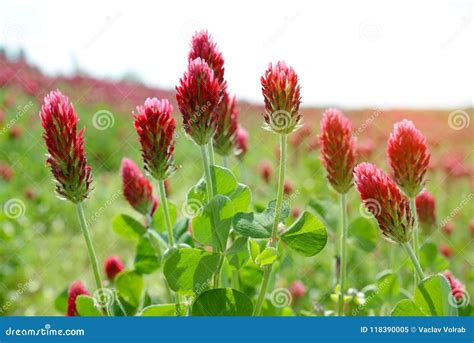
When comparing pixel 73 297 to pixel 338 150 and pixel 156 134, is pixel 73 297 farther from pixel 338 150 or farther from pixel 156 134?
pixel 338 150

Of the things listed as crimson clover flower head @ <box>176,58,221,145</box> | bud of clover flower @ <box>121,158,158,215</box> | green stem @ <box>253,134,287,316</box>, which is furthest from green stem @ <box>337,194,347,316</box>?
bud of clover flower @ <box>121,158,158,215</box>

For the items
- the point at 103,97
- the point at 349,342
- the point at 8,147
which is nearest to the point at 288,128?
the point at 349,342

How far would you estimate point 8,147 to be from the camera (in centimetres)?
565

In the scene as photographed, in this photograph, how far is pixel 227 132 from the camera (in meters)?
1.51

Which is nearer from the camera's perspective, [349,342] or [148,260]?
[349,342]

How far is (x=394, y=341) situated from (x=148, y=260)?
0.70m

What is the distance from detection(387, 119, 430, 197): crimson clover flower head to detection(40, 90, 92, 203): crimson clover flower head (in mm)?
710

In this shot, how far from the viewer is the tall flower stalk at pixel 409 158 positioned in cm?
126

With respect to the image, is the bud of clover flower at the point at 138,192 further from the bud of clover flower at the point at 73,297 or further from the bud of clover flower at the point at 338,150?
the bud of clover flower at the point at 338,150

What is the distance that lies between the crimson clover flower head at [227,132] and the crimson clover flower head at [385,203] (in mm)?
464

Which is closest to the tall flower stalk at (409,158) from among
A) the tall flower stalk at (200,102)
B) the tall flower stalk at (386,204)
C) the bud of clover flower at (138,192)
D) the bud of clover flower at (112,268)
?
the tall flower stalk at (386,204)

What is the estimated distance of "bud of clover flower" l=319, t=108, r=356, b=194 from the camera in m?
1.40

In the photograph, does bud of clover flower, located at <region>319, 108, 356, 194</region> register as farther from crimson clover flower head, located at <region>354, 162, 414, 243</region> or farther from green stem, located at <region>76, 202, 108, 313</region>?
green stem, located at <region>76, 202, 108, 313</region>

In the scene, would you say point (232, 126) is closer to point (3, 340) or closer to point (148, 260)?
point (148, 260)
